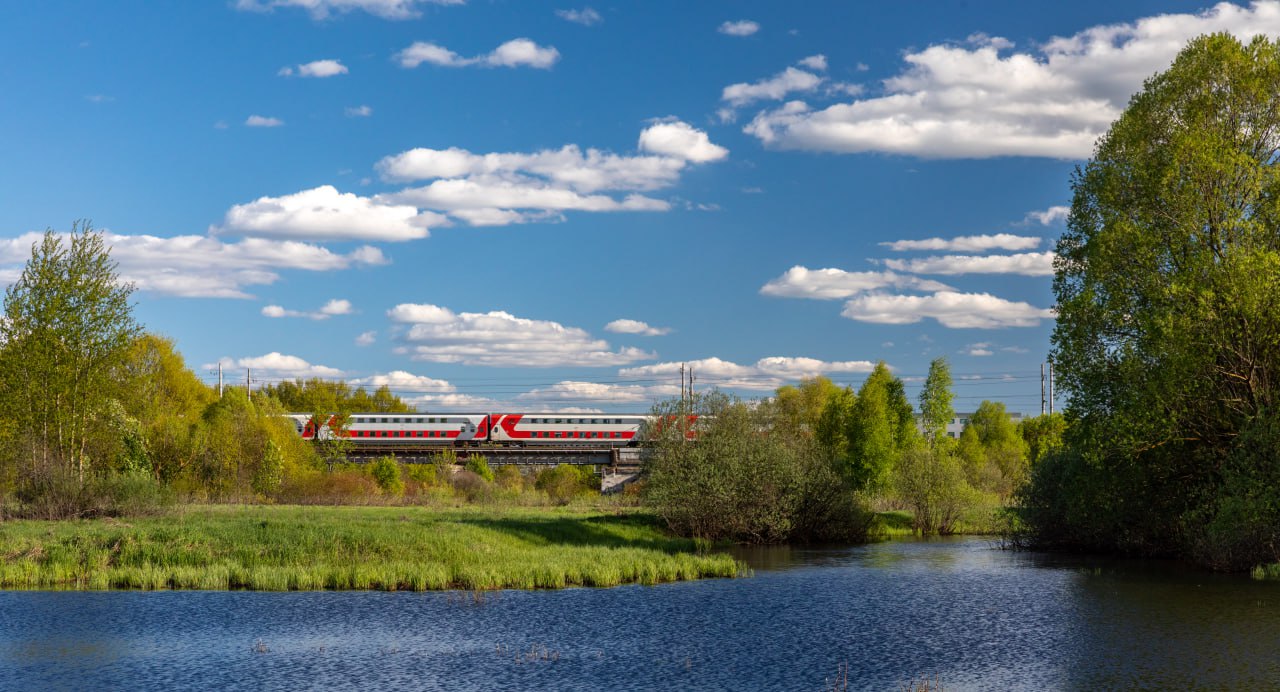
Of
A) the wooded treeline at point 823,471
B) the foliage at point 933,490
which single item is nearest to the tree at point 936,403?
the wooded treeline at point 823,471

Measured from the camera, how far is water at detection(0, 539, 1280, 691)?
23656 millimetres

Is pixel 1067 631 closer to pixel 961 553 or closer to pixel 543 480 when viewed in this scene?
pixel 961 553

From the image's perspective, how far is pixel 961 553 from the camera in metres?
56.2

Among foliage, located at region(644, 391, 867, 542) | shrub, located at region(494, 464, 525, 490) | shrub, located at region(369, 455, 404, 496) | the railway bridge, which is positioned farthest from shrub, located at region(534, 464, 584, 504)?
foliage, located at region(644, 391, 867, 542)

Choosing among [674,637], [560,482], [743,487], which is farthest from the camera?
[560,482]

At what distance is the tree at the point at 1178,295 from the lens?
41.2 metres

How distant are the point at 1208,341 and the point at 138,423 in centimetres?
6639

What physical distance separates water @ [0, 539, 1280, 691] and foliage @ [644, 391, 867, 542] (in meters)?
14.5

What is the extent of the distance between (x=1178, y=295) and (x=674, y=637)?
87.6 ft

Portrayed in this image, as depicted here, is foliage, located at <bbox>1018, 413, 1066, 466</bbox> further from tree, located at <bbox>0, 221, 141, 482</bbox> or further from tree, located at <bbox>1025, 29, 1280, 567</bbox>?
tree, located at <bbox>0, 221, 141, 482</bbox>

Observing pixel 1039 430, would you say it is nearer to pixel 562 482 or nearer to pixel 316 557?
pixel 562 482

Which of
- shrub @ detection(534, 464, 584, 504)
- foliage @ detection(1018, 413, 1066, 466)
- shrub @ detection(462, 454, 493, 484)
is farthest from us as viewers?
foliage @ detection(1018, 413, 1066, 466)

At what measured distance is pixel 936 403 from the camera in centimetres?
9550

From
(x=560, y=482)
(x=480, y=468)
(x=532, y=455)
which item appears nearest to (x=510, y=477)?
(x=480, y=468)
